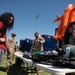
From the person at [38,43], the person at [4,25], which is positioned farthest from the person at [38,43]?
the person at [4,25]

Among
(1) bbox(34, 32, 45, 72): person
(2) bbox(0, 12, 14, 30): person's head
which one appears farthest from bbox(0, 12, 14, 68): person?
(1) bbox(34, 32, 45, 72): person

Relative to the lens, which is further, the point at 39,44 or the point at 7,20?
the point at 39,44

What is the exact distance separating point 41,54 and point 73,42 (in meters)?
0.51

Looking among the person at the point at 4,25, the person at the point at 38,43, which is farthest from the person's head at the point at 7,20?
the person at the point at 38,43

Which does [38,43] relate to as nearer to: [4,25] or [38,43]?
[38,43]

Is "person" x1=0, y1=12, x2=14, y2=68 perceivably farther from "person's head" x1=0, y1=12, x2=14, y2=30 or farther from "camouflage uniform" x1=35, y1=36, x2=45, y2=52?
"camouflage uniform" x1=35, y1=36, x2=45, y2=52

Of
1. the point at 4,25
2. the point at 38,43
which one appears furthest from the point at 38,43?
the point at 4,25

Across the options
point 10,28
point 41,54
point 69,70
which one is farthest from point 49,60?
point 10,28

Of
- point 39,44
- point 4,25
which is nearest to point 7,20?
point 4,25

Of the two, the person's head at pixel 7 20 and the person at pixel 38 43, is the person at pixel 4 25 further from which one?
the person at pixel 38 43

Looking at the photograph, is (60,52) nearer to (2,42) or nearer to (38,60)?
(38,60)

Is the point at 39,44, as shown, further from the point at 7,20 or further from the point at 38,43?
the point at 7,20

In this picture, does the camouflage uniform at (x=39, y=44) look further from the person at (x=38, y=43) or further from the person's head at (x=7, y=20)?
the person's head at (x=7, y=20)

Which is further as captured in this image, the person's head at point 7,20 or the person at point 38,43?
the person at point 38,43
